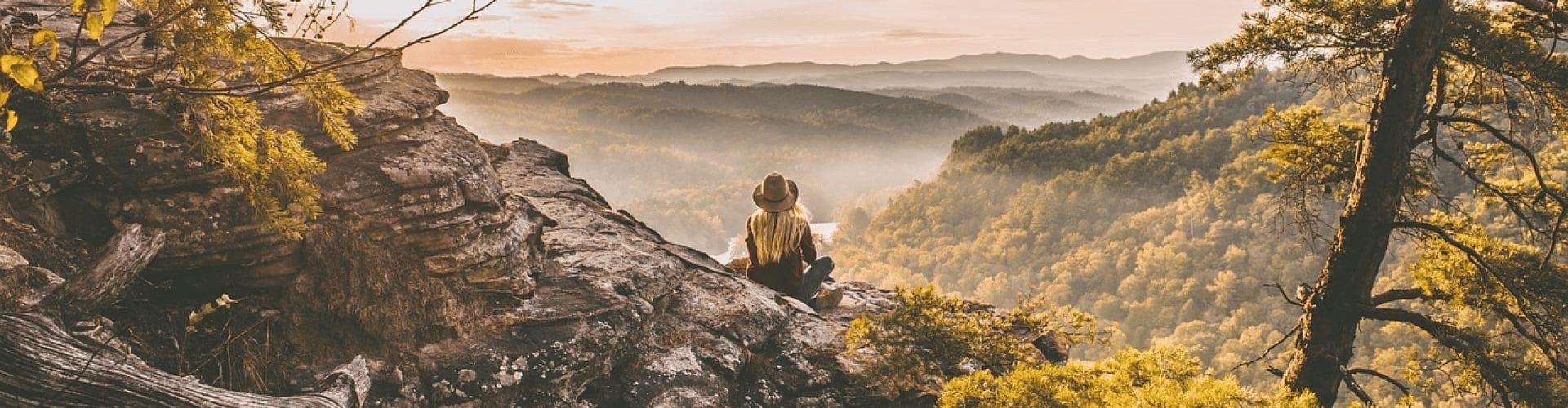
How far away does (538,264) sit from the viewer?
254 inches

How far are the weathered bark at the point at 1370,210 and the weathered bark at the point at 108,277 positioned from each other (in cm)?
695

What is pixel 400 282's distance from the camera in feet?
17.7

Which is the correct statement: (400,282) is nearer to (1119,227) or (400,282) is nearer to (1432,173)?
(1432,173)

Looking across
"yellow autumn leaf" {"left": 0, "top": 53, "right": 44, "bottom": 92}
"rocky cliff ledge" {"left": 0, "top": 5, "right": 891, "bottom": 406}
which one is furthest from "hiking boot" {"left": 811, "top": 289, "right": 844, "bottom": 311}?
"yellow autumn leaf" {"left": 0, "top": 53, "right": 44, "bottom": 92}

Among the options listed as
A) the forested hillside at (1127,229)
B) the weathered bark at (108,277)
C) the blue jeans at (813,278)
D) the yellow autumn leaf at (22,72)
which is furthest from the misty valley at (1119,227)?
the yellow autumn leaf at (22,72)

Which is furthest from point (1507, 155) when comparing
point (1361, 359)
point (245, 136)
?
point (1361, 359)

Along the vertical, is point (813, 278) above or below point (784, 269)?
below

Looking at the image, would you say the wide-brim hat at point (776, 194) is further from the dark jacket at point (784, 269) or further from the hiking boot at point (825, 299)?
the hiking boot at point (825, 299)

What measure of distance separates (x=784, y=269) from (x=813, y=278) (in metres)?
0.69

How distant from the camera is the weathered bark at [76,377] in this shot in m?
2.97

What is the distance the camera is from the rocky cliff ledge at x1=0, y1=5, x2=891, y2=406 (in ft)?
14.6

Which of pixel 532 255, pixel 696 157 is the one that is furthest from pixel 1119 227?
pixel 696 157

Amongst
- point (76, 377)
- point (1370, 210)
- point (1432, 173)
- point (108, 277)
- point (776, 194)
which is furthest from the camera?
point (776, 194)

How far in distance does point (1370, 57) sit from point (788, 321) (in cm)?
509
